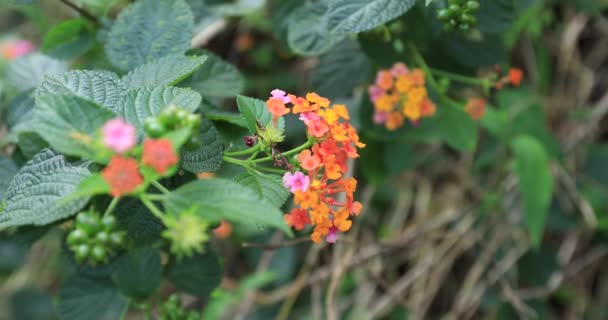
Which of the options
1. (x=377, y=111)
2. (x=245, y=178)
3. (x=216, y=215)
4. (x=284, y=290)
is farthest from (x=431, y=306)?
(x=216, y=215)

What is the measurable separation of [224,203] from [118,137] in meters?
0.15

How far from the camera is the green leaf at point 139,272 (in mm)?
Answer: 1115

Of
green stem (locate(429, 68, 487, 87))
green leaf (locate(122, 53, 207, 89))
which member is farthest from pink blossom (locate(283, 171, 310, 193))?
green stem (locate(429, 68, 487, 87))

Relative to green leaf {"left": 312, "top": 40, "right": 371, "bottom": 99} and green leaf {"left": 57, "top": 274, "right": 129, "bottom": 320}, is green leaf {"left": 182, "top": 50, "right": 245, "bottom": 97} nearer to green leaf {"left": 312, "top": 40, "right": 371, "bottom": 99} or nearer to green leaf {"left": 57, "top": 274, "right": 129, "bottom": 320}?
green leaf {"left": 312, "top": 40, "right": 371, "bottom": 99}

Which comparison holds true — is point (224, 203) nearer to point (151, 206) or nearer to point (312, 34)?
point (151, 206)

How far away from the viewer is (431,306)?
1976 mm

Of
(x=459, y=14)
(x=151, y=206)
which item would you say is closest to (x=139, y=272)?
(x=151, y=206)

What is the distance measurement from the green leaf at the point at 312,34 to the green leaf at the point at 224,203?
23.5 inches

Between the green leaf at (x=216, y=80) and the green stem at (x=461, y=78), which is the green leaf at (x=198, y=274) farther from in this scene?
the green stem at (x=461, y=78)

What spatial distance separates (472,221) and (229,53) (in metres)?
1.05

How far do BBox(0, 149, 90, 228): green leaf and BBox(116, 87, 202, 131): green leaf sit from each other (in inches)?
4.0

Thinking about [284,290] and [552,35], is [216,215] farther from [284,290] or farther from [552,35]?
[552,35]

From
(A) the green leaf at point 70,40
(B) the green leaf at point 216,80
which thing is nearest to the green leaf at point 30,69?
(A) the green leaf at point 70,40

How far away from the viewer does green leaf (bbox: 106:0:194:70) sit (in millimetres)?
1119
